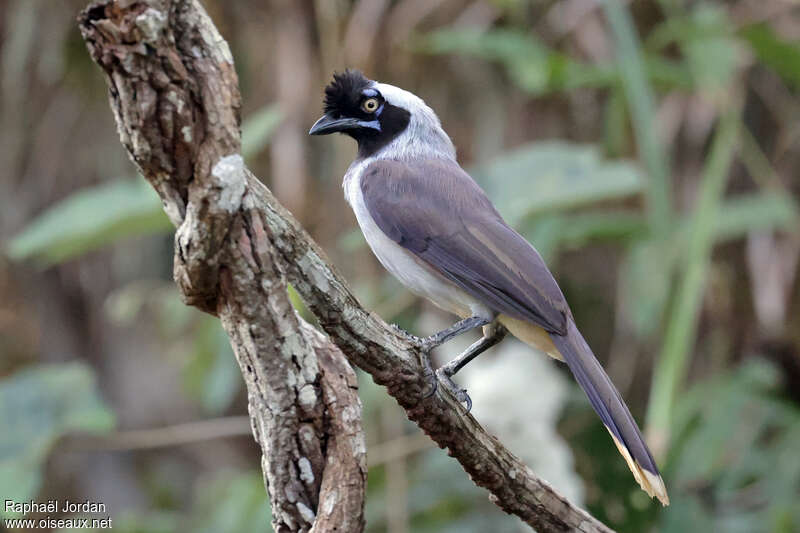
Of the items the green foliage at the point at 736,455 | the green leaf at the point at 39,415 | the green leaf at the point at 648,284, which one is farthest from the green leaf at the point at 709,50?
the green leaf at the point at 39,415

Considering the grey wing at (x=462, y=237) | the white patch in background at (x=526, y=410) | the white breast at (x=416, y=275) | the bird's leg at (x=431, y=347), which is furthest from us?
the white patch in background at (x=526, y=410)

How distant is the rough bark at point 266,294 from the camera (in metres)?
1.55

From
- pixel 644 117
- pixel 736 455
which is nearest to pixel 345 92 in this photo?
pixel 644 117

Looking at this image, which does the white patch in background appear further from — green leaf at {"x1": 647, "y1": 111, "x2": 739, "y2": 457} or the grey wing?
the grey wing

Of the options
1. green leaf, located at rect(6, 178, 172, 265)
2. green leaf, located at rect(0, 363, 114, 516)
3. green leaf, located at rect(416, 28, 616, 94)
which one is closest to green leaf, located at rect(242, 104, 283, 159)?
green leaf, located at rect(6, 178, 172, 265)

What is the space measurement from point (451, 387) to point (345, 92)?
1.02 m

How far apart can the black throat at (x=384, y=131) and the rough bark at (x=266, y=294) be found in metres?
1.05

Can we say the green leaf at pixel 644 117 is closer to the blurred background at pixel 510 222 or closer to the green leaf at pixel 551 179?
the blurred background at pixel 510 222

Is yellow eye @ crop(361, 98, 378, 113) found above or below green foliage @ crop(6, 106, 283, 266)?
above

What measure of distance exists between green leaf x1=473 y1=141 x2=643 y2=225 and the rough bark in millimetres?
1617

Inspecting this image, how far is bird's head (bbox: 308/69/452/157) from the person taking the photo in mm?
2799

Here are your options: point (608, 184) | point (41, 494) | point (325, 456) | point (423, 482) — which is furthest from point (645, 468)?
point (41, 494)

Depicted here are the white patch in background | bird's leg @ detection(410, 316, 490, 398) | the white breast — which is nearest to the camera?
bird's leg @ detection(410, 316, 490, 398)

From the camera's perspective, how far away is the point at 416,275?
8.59 ft
